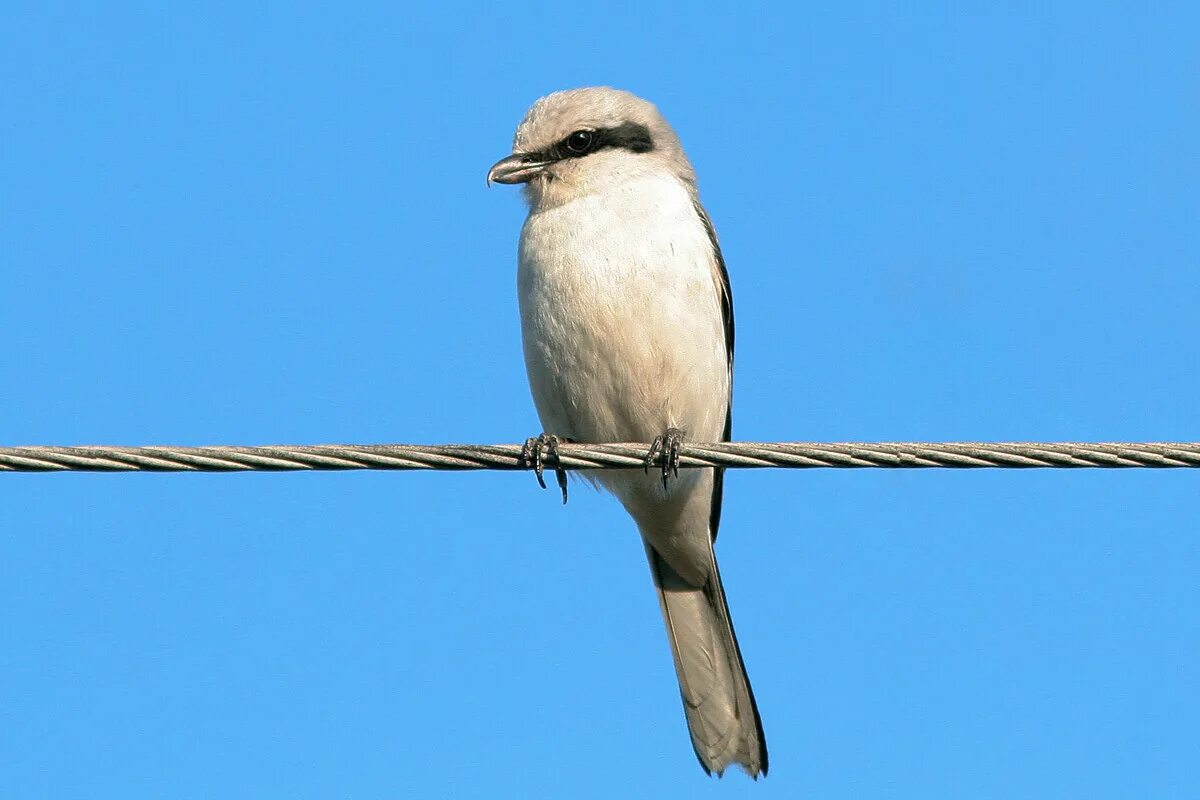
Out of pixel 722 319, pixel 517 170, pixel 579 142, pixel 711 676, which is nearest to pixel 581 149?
pixel 579 142

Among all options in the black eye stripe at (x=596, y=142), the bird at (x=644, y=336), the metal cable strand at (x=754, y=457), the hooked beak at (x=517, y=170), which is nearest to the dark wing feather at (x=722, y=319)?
the bird at (x=644, y=336)

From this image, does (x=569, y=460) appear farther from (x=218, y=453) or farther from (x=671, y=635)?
(x=671, y=635)

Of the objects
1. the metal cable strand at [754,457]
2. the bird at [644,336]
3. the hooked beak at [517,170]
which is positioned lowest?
the metal cable strand at [754,457]

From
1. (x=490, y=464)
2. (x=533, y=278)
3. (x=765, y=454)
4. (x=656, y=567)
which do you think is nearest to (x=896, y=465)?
(x=765, y=454)

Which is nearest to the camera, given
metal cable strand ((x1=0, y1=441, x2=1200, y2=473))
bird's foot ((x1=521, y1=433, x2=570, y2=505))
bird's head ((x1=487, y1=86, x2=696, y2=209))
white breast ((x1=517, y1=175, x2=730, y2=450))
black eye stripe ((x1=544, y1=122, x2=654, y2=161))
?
metal cable strand ((x1=0, y1=441, x2=1200, y2=473))

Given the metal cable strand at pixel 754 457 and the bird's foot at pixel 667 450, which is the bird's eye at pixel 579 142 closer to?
the bird's foot at pixel 667 450

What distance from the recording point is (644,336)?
6.59m

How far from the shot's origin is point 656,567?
24.9 feet

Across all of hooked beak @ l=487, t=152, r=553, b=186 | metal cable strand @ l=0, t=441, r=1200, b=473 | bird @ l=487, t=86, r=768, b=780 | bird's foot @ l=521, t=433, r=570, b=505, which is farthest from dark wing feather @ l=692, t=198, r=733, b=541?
metal cable strand @ l=0, t=441, r=1200, b=473

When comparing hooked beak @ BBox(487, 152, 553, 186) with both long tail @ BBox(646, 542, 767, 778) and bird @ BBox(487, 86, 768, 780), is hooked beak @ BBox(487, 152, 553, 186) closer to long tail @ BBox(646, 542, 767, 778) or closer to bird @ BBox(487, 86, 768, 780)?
bird @ BBox(487, 86, 768, 780)

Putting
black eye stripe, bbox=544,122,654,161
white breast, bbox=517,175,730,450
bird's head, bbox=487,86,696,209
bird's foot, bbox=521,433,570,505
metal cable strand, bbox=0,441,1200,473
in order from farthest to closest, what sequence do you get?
black eye stripe, bbox=544,122,654,161
bird's head, bbox=487,86,696,209
white breast, bbox=517,175,730,450
bird's foot, bbox=521,433,570,505
metal cable strand, bbox=0,441,1200,473

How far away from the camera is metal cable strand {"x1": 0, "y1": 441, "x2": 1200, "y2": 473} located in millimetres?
4438

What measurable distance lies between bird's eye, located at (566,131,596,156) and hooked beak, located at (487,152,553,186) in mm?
141

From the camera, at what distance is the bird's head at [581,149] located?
714 cm
